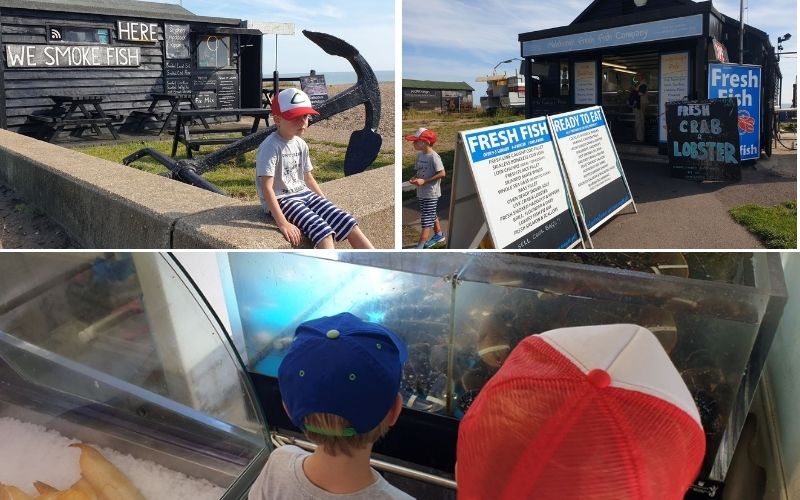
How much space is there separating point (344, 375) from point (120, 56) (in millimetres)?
11245

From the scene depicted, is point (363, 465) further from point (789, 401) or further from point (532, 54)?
point (532, 54)

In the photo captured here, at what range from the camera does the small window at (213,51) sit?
12.1m

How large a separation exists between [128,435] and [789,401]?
208 cm

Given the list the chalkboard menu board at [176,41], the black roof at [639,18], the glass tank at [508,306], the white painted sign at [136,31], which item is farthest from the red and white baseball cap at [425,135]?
the chalkboard menu board at [176,41]

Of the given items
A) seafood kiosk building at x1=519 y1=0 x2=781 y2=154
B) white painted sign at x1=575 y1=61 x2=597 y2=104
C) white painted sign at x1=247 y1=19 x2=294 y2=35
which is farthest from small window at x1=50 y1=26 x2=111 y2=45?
white painted sign at x1=575 y1=61 x2=597 y2=104

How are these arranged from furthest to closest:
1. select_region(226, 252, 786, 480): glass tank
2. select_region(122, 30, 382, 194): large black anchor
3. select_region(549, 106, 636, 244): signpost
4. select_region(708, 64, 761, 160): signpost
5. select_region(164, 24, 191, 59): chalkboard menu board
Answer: select_region(164, 24, 191, 59): chalkboard menu board → select_region(708, 64, 761, 160): signpost → select_region(122, 30, 382, 194): large black anchor → select_region(549, 106, 636, 244): signpost → select_region(226, 252, 786, 480): glass tank

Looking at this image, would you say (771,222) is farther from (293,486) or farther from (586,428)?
(293,486)

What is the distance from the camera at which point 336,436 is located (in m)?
1.38

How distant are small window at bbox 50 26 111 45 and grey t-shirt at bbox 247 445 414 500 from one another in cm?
1078

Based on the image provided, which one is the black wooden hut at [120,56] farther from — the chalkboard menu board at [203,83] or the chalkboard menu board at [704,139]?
the chalkboard menu board at [704,139]

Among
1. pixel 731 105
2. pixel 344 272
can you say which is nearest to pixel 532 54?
pixel 731 105

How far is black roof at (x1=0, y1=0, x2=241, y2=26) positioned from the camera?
32.1ft

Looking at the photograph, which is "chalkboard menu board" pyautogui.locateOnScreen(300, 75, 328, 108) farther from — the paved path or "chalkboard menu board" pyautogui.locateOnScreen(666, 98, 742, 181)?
the paved path

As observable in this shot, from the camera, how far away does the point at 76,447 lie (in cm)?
186
